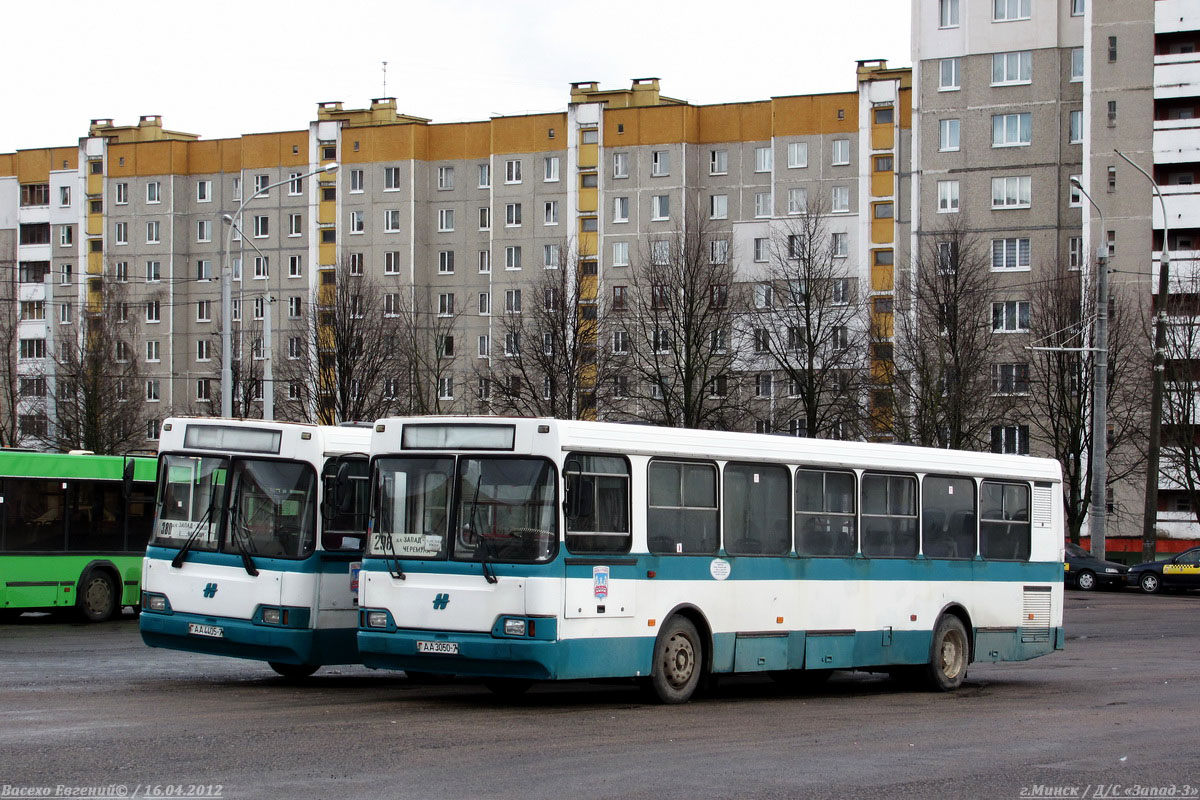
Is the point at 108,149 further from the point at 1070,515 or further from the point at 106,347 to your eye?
the point at 1070,515

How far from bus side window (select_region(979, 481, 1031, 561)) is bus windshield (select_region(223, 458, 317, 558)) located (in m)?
7.70

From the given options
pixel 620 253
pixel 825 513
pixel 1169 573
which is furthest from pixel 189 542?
pixel 620 253

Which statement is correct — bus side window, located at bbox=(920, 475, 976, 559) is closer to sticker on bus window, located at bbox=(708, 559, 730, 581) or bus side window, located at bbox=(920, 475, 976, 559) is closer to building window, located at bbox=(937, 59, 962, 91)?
sticker on bus window, located at bbox=(708, 559, 730, 581)

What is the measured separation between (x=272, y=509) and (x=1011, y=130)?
64534 mm

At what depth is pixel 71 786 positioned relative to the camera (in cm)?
937

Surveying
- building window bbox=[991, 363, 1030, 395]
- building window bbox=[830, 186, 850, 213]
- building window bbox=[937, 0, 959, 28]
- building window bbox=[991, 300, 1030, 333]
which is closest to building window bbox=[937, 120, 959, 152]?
building window bbox=[937, 0, 959, 28]

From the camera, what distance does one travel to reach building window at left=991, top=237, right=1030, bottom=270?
7400 cm

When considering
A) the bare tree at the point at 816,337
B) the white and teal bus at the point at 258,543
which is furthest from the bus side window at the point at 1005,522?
the bare tree at the point at 816,337

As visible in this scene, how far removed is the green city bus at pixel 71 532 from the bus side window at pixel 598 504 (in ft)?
40.9

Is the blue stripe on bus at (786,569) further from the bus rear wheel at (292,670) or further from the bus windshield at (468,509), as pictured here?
the bus rear wheel at (292,670)

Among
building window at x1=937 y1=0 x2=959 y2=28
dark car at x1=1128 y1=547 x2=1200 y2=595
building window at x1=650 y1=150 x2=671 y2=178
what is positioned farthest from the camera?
building window at x1=650 y1=150 x2=671 y2=178

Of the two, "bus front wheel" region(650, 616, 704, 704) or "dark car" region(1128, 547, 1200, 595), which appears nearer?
"bus front wheel" region(650, 616, 704, 704)

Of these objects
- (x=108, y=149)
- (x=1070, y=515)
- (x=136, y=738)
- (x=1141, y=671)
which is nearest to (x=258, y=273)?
(x=108, y=149)

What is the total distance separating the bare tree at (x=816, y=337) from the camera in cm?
5550
